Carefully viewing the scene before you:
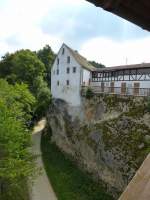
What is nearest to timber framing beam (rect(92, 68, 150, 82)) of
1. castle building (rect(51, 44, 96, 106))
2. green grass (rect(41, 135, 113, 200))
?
castle building (rect(51, 44, 96, 106))

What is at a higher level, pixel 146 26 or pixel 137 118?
pixel 146 26

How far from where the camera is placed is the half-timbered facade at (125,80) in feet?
110

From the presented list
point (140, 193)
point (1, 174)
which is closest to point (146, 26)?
point (140, 193)

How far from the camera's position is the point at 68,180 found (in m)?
28.1

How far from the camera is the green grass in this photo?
81.8ft

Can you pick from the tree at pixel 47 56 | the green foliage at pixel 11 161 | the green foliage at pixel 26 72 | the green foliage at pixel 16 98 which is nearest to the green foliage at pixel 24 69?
the green foliage at pixel 26 72

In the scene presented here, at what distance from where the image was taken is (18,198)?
22.5 m

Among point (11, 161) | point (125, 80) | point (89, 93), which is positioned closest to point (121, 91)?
point (125, 80)

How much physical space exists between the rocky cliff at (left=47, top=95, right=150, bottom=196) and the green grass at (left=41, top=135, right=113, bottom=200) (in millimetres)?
816

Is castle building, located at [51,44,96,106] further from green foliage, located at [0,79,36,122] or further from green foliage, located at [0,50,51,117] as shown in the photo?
green foliage, located at [0,79,36,122]

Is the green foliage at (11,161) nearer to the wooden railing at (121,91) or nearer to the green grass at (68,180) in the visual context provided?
the green grass at (68,180)

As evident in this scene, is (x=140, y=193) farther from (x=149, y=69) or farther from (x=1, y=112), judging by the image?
(x=149, y=69)

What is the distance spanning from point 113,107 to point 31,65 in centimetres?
2900

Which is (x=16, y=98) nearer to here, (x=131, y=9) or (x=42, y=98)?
(x=42, y=98)
